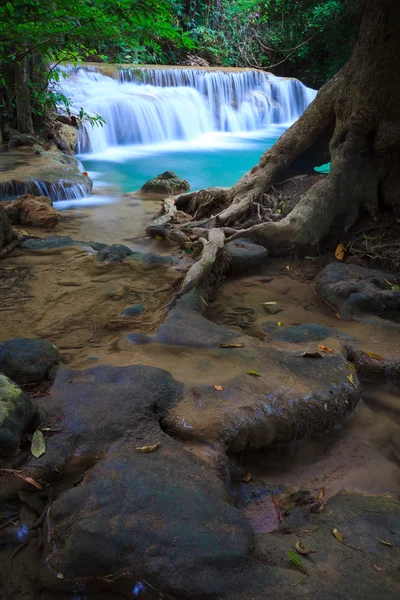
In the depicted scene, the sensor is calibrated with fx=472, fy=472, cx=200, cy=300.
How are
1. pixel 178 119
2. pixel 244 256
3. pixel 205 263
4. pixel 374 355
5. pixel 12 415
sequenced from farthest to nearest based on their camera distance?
pixel 178 119 < pixel 244 256 < pixel 205 263 < pixel 374 355 < pixel 12 415

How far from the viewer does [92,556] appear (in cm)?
179

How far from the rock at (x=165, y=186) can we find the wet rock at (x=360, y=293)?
5343 millimetres

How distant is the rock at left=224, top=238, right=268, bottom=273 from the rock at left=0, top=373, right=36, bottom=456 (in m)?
2.99

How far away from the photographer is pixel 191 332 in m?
3.50

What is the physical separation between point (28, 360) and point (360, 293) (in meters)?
2.84

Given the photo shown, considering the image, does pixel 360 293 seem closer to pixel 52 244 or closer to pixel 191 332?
pixel 191 332

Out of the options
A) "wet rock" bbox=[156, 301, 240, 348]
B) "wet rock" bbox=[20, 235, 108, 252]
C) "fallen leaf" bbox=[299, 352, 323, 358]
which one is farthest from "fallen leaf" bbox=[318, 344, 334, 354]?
"wet rock" bbox=[20, 235, 108, 252]

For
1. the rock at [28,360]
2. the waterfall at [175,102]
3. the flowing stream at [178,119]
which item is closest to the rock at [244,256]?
the rock at [28,360]

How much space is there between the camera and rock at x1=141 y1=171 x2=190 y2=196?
938cm

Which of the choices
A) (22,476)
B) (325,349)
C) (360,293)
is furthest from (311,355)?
(22,476)

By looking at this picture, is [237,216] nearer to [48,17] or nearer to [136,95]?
[48,17]

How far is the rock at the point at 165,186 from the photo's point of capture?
9383 millimetres

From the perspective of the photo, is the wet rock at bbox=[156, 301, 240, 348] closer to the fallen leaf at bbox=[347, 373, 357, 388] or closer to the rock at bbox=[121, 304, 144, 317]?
the rock at bbox=[121, 304, 144, 317]

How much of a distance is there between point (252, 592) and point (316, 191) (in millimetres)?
4603
